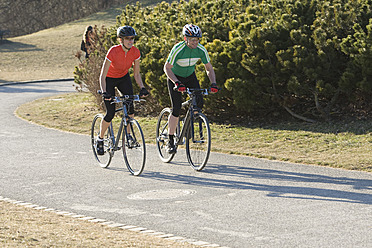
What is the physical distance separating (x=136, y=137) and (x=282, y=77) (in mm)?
4366

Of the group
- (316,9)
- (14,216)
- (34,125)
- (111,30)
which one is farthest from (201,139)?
(111,30)

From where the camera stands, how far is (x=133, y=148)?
375 inches

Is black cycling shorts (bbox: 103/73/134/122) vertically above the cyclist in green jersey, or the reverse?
the cyclist in green jersey

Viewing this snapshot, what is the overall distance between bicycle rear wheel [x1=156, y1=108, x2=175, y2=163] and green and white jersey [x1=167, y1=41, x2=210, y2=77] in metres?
0.73

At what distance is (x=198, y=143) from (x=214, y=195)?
71.3 inches

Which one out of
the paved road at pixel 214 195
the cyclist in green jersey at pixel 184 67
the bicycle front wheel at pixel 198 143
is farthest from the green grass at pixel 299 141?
the cyclist in green jersey at pixel 184 67

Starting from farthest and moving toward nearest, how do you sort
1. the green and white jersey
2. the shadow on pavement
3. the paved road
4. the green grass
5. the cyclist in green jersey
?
the green grass → the green and white jersey → the cyclist in green jersey → the shadow on pavement → the paved road

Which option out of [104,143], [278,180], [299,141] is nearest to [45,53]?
[299,141]

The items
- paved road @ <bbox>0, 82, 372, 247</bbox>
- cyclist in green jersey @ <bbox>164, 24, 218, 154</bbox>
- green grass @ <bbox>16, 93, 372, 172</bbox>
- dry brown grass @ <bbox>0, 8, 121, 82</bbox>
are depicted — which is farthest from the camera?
dry brown grass @ <bbox>0, 8, 121, 82</bbox>

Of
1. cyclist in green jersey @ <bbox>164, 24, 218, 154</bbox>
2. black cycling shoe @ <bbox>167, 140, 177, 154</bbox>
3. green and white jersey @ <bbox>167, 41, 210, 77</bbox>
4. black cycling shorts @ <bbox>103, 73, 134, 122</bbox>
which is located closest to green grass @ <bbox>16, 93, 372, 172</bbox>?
black cycling shoe @ <bbox>167, 140, 177, 154</bbox>

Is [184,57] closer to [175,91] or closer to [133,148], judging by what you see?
[175,91]

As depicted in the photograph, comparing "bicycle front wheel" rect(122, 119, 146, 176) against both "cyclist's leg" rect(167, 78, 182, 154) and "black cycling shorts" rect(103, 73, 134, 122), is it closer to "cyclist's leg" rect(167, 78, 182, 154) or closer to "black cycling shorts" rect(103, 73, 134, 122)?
"black cycling shorts" rect(103, 73, 134, 122)

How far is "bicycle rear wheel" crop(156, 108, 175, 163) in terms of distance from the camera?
10.3m

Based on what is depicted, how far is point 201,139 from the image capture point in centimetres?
962
